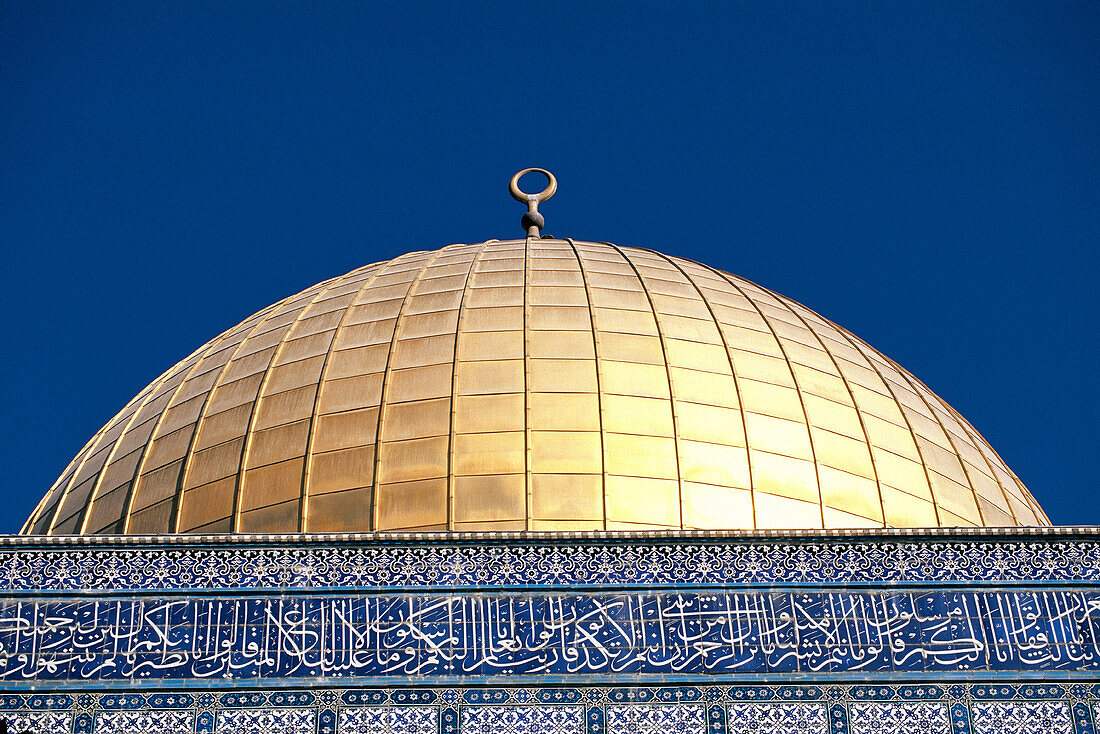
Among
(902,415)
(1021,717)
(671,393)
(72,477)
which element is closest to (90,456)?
(72,477)

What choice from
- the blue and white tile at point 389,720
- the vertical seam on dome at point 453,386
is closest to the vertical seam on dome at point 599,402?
the vertical seam on dome at point 453,386

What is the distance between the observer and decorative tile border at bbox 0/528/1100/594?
648 cm

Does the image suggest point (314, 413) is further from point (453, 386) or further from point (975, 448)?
point (975, 448)

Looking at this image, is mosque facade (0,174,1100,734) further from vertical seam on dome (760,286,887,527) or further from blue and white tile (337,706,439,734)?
vertical seam on dome (760,286,887,527)

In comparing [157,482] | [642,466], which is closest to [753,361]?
[642,466]

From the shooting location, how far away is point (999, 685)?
6246mm

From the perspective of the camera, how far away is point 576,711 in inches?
243

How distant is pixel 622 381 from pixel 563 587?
231 cm

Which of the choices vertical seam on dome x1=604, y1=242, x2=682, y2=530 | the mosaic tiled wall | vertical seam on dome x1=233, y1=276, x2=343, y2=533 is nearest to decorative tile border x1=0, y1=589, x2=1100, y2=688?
the mosaic tiled wall

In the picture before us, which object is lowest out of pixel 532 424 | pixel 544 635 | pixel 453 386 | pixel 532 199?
pixel 544 635

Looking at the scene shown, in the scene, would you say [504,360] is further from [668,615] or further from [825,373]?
[668,615]

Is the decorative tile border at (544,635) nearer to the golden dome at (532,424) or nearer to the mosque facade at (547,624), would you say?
the mosque facade at (547,624)

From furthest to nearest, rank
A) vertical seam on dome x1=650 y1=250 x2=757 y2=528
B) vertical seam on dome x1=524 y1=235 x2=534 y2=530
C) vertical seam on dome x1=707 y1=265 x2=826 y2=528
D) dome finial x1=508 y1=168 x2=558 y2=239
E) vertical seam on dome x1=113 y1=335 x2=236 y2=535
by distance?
1. dome finial x1=508 y1=168 x2=558 y2=239
2. vertical seam on dome x1=113 y1=335 x2=236 y2=535
3. vertical seam on dome x1=707 y1=265 x2=826 y2=528
4. vertical seam on dome x1=650 y1=250 x2=757 y2=528
5. vertical seam on dome x1=524 y1=235 x2=534 y2=530

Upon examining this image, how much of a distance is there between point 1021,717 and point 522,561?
166 cm
